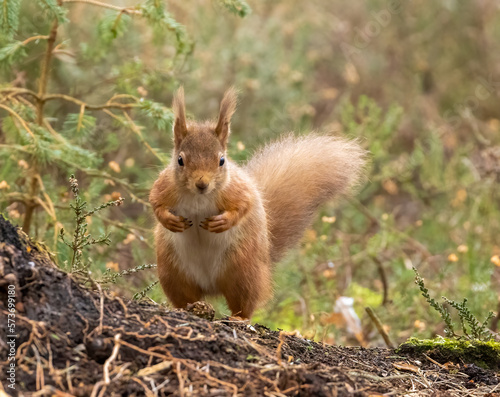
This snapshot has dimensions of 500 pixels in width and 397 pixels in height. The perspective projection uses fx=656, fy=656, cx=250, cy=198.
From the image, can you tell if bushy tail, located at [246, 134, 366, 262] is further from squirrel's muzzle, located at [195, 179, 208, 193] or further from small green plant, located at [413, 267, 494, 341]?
small green plant, located at [413, 267, 494, 341]

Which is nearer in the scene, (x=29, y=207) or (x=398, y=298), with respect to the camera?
(x=29, y=207)

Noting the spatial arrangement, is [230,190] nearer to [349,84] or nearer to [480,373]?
[480,373]

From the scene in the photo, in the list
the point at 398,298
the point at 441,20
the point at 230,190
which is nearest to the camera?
the point at 230,190

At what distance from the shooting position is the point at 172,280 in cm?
282

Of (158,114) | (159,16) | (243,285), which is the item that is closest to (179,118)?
(158,114)

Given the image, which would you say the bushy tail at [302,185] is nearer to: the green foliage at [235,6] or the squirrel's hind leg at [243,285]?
the squirrel's hind leg at [243,285]

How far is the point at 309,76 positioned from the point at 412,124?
1300 millimetres

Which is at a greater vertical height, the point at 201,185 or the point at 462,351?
the point at 201,185

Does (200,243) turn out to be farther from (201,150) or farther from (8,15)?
(8,15)

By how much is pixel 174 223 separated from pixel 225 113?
1.71 ft

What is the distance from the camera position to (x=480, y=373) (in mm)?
2250

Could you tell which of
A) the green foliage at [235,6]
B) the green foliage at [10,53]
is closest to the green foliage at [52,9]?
the green foliage at [10,53]

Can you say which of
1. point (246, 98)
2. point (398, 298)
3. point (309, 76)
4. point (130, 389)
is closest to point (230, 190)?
point (130, 389)

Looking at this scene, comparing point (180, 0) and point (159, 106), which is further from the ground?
point (180, 0)
